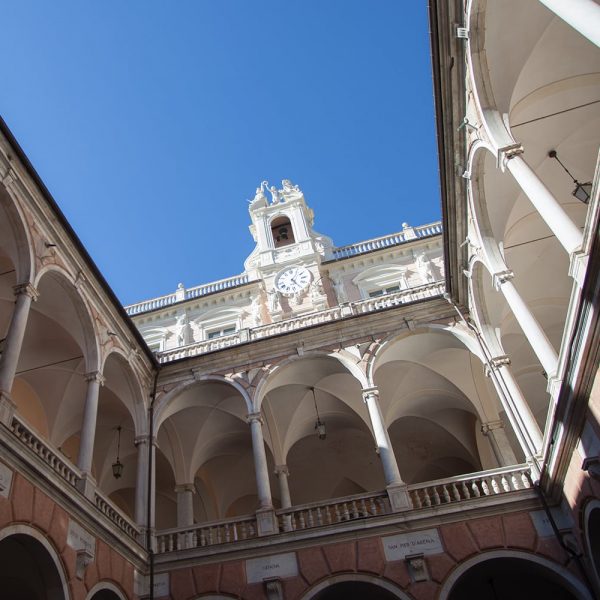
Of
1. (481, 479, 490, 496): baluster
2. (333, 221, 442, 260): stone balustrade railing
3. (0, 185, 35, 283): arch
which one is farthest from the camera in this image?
(333, 221, 442, 260): stone balustrade railing

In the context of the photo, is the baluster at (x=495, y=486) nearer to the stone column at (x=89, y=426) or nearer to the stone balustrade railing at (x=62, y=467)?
the stone balustrade railing at (x=62, y=467)

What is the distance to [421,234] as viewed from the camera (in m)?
22.6

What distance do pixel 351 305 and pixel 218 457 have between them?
6765 mm

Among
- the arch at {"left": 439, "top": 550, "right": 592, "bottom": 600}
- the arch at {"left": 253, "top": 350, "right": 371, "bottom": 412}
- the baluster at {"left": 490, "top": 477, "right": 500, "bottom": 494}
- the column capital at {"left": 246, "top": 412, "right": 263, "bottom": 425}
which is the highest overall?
the arch at {"left": 253, "top": 350, "right": 371, "bottom": 412}

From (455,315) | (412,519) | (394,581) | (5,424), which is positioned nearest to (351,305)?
(455,315)

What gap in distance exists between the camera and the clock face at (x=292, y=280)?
21422 millimetres

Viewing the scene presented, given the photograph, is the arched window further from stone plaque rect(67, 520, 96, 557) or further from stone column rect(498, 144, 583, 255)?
stone plaque rect(67, 520, 96, 557)

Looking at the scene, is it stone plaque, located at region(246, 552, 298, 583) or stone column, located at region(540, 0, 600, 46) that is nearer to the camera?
stone column, located at region(540, 0, 600, 46)

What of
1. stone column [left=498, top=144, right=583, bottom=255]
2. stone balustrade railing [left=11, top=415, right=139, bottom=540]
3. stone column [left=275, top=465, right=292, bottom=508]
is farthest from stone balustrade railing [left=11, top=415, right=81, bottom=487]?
stone column [left=498, top=144, right=583, bottom=255]

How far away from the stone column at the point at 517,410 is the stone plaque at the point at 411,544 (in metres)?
2.52

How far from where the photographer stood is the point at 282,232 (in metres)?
25.1

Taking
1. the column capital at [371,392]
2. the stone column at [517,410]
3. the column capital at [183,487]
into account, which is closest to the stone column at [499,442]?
the stone column at [517,410]

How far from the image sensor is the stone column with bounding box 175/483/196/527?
576 inches

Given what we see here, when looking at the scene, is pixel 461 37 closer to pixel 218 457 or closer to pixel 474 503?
pixel 474 503
